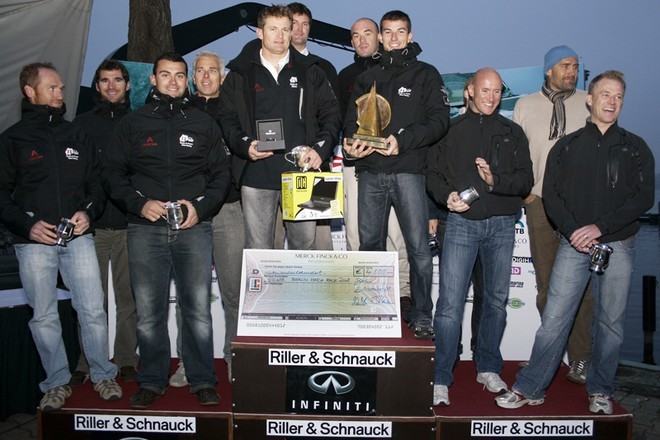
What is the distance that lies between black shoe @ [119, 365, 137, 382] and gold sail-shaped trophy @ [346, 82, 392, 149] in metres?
2.09

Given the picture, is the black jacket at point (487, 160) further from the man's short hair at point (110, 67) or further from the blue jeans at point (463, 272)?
the man's short hair at point (110, 67)

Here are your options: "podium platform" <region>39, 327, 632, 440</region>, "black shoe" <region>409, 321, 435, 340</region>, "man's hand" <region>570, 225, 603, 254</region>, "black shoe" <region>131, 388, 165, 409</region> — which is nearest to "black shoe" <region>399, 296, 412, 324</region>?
"black shoe" <region>409, 321, 435, 340</region>

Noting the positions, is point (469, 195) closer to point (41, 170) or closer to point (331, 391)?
point (331, 391)

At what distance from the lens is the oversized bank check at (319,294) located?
3355 millimetres

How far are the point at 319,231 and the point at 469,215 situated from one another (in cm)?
119

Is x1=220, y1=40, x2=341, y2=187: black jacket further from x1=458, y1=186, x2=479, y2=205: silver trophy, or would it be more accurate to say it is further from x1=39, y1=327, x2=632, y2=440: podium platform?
x1=39, y1=327, x2=632, y2=440: podium platform

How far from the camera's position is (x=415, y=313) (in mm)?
3527

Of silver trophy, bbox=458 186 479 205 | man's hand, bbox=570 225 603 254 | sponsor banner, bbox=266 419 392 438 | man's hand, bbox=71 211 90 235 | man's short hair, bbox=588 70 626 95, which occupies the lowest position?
sponsor banner, bbox=266 419 392 438

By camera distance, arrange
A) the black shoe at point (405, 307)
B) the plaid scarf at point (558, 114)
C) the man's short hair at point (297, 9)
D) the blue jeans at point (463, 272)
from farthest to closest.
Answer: the man's short hair at point (297, 9)
the plaid scarf at point (558, 114)
the black shoe at point (405, 307)
the blue jeans at point (463, 272)

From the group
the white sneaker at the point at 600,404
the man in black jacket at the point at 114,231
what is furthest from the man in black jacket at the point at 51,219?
the white sneaker at the point at 600,404

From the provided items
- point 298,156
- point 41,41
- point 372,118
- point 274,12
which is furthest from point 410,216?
point 41,41

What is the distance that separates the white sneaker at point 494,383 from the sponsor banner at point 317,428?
852 mm

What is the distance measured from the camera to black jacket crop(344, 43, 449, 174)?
11.5ft

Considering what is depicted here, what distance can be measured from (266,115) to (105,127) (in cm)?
122
